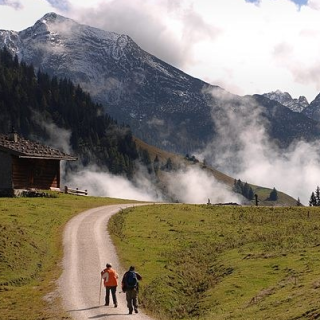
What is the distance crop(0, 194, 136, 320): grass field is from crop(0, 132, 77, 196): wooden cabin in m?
6.89

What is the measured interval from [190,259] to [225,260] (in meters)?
2.95

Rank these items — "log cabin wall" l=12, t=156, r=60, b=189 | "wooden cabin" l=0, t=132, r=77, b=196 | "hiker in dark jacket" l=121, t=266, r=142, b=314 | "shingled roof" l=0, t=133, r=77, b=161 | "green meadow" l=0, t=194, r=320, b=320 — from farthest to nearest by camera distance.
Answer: "log cabin wall" l=12, t=156, r=60, b=189, "wooden cabin" l=0, t=132, r=77, b=196, "shingled roof" l=0, t=133, r=77, b=161, "green meadow" l=0, t=194, r=320, b=320, "hiker in dark jacket" l=121, t=266, r=142, b=314

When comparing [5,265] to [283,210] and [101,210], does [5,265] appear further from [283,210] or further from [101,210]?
[283,210]

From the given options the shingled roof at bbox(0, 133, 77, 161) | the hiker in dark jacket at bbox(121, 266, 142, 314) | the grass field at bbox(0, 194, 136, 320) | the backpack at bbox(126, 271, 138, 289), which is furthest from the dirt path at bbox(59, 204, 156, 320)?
the shingled roof at bbox(0, 133, 77, 161)

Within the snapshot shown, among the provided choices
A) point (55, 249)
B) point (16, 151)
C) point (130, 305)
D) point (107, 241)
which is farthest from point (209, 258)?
point (16, 151)

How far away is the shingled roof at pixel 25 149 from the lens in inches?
2852

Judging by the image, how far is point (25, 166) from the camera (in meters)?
76.1

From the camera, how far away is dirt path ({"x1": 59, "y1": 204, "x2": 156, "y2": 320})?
95.3 ft

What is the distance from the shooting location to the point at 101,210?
221ft

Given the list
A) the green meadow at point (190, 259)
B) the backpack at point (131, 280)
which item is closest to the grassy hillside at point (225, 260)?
the green meadow at point (190, 259)

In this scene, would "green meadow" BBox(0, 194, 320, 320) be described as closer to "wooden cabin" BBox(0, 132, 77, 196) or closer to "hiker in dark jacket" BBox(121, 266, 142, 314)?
"hiker in dark jacket" BBox(121, 266, 142, 314)

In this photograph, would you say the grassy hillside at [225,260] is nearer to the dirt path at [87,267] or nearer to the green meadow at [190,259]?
the green meadow at [190,259]

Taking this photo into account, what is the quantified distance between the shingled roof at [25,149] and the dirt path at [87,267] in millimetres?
16660

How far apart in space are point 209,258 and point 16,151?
38.3m
